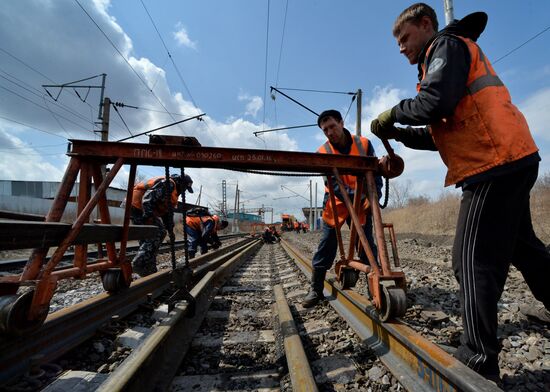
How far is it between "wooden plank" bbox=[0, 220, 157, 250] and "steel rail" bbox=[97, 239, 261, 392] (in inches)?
34.8

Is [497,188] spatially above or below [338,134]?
below

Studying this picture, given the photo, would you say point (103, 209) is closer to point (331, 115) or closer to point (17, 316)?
point (17, 316)

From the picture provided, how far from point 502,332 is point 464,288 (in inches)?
43.1

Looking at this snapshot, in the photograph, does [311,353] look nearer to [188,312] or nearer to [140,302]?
[188,312]

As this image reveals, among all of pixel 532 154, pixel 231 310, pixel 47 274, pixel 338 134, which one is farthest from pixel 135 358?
pixel 338 134

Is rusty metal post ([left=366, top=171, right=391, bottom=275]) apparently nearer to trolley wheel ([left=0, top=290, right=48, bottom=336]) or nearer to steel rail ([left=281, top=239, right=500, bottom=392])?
steel rail ([left=281, top=239, right=500, bottom=392])

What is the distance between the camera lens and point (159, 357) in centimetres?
187

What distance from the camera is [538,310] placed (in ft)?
7.32

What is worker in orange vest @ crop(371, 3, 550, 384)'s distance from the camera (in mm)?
1465

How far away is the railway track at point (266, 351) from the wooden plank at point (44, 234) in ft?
1.89

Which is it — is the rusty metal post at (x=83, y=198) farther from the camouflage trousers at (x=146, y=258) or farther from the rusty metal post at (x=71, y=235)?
the camouflage trousers at (x=146, y=258)

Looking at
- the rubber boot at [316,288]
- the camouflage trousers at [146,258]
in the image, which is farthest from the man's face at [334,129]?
the camouflage trousers at [146,258]

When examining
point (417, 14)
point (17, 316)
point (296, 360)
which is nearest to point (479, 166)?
point (417, 14)

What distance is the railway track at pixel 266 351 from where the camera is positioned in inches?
59.9
